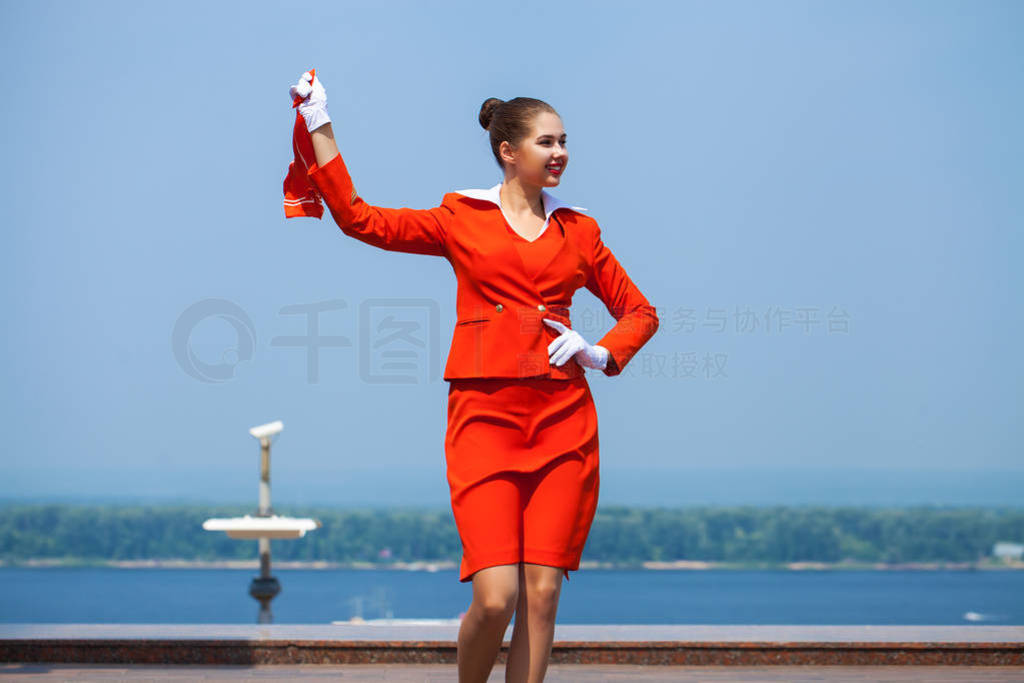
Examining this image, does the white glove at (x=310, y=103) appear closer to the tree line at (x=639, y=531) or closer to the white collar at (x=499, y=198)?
the white collar at (x=499, y=198)

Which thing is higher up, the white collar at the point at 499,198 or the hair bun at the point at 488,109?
the hair bun at the point at 488,109

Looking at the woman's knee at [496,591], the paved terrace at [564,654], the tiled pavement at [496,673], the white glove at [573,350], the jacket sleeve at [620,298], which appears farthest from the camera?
the paved terrace at [564,654]

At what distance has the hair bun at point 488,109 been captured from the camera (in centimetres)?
283

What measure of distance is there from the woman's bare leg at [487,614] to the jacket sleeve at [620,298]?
0.54 metres

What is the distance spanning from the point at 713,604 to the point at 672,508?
9.68 metres

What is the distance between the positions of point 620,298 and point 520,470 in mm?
503

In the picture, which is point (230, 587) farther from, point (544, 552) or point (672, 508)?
point (544, 552)

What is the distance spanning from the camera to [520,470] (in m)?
2.60

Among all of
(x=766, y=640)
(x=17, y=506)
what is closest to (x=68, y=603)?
(x=17, y=506)

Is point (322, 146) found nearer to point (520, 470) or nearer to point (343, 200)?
point (343, 200)

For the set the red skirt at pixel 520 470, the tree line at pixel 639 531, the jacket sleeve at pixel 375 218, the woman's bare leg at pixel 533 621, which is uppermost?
the jacket sleeve at pixel 375 218

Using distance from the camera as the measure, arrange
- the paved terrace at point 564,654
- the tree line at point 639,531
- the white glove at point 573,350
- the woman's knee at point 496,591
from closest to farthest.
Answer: the woman's knee at point 496,591 < the white glove at point 573,350 < the paved terrace at point 564,654 < the tree line at point 639,531

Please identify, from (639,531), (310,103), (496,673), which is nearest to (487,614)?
(310,103)

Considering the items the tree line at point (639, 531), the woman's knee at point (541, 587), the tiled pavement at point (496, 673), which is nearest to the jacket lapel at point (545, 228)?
the woman's knee at point (541, 587)
